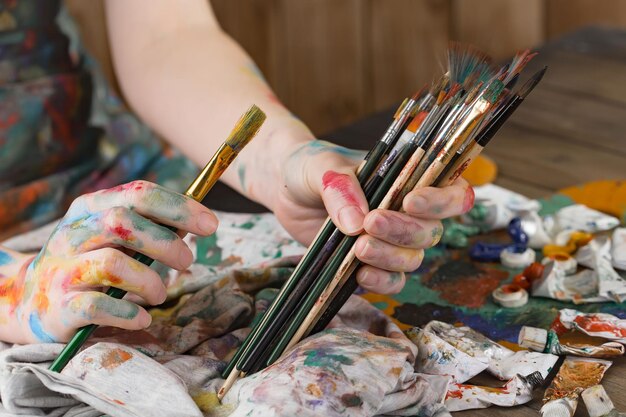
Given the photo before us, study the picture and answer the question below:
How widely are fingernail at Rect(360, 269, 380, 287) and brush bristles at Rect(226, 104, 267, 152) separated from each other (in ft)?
0.48

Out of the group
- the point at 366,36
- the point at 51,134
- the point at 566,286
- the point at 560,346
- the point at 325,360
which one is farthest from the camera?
the point at 366,36

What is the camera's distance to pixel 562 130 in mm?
1348

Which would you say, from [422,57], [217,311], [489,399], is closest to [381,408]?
[489,399]

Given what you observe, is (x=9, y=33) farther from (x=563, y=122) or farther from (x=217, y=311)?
Result: (x=563, y=122)

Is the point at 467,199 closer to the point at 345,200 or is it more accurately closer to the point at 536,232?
the point at 345,200

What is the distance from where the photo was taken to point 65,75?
1188mm

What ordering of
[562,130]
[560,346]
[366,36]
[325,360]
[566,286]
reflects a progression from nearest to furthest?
1. [325,360]
2. [560,346]
3. [566,286]
4. [562,130]
5. [366,36]

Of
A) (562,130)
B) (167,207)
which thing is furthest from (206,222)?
(562,130)

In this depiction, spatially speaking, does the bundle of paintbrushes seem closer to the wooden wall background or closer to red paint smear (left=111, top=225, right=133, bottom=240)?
red paint smear (left=111, top=225, right=133, bottom=240)

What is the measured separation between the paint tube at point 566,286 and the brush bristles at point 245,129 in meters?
0.34

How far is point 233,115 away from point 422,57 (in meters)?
1.33

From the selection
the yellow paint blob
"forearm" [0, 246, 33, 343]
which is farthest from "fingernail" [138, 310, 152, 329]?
the yellow paint blob

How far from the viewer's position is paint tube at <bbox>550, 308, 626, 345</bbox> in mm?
822

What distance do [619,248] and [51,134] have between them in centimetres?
67
